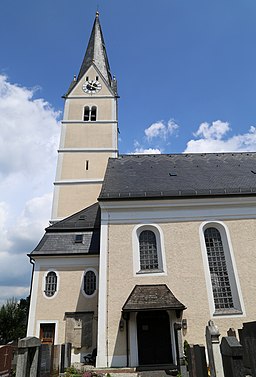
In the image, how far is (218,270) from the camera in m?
12.8

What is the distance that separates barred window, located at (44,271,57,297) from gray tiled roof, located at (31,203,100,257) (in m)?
1.13

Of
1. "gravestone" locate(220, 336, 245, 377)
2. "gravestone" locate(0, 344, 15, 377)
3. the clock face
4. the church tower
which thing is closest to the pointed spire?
the church tower

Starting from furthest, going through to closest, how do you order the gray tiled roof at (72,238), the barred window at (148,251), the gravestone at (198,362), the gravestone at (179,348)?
the gray tiled roof at (72,238), the barred window at (148,251), the gravestone at (179,348), the gravestone at (198,362)

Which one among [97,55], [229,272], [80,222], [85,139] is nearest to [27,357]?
[229,272]

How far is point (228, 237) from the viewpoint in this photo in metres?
13.2

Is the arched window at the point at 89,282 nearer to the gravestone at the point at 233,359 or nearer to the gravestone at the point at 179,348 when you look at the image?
the gravestone at the point at 179,348

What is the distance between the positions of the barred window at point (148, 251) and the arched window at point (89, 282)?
127 inches

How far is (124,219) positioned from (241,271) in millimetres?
5802

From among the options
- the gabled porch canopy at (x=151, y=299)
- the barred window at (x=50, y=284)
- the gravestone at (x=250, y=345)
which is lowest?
the gravestone at (x=250, y=345)

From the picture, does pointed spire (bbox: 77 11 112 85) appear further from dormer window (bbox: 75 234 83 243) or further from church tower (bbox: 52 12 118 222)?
dormer window (bbox: 75 234 83 243)

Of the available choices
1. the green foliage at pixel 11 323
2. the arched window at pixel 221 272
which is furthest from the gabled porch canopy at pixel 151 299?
the green foliage at pixel 11 323

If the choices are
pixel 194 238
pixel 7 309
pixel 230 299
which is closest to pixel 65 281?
pixel 194 238

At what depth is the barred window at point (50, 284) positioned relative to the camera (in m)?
14.2

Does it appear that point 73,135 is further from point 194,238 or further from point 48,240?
point 194,238
